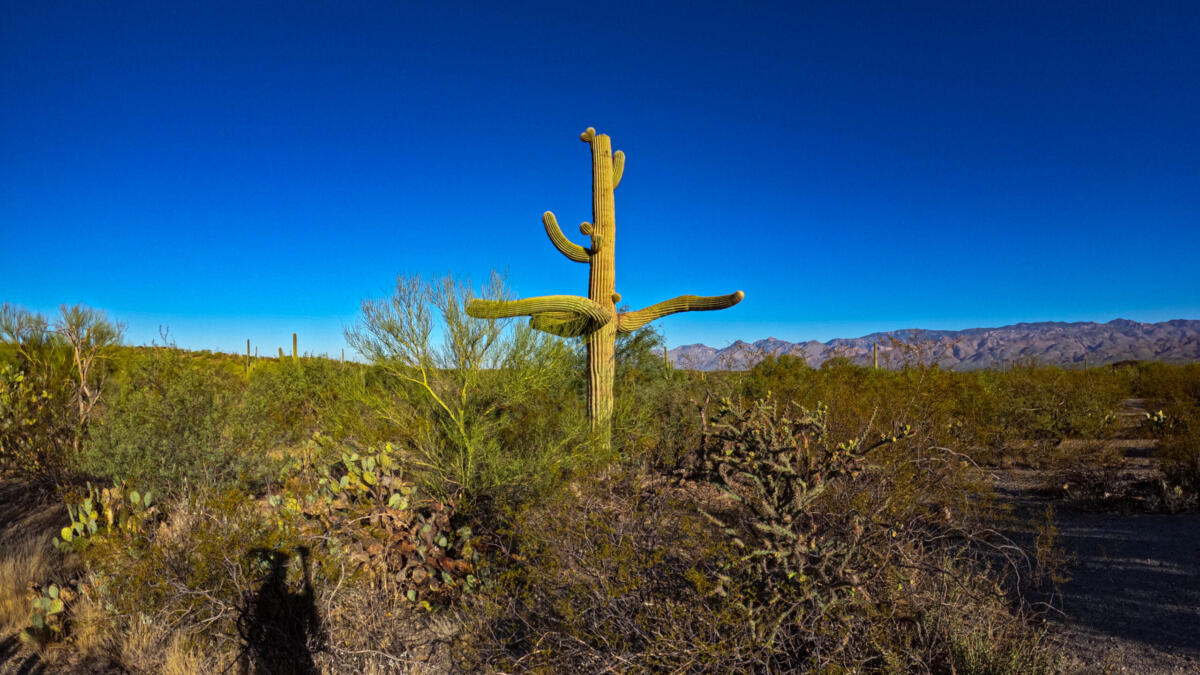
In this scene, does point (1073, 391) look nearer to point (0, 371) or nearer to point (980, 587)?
point (980, 587)

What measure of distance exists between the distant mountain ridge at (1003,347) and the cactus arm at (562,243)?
5.14m

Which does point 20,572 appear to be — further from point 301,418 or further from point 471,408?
point 301,418

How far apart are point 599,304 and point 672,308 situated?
960mm

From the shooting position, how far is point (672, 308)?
23.5ft

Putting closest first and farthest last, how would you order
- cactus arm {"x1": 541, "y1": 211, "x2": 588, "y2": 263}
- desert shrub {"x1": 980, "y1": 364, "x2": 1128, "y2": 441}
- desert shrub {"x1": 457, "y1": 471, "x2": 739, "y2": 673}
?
desert shrub {"x1": 457, "y1": 471, "x2": 739, "y2": 673} → cactus arm {"x1": 541, "y1": 211, "x2": 588, "y2": 263} → desert shrub {"x1": 980, "y1": 364, "x2": 1128, "y2": 441}

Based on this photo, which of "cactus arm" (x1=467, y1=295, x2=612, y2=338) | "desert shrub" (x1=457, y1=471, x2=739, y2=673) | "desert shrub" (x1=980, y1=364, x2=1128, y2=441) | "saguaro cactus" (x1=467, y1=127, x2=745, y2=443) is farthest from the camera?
"desert shrub" (x1=980, y1=364, x2=1128, y2=441)

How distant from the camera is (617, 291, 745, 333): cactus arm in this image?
6.80 meters

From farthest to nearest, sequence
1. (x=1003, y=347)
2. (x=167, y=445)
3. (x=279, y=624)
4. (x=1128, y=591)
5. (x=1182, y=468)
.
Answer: (x=1003, y=347), (x=1182, y=468), (x=167, y=445), (x=1128, y=591), (x=279, y=624)

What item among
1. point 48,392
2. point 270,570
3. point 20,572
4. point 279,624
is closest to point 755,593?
point 279,624

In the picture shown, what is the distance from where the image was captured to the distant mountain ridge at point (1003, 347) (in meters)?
11.1

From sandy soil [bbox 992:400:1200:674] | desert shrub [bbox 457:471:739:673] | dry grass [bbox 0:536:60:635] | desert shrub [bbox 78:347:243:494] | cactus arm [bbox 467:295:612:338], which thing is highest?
cactus arm [bbox 467:295:612:338]

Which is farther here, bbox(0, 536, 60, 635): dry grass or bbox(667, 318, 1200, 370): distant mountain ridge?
bbox(667, 318, 1200, 370): distant mountain ridge

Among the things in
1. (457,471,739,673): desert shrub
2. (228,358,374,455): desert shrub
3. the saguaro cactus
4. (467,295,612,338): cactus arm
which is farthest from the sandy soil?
(228,358,374,455): desert shrub

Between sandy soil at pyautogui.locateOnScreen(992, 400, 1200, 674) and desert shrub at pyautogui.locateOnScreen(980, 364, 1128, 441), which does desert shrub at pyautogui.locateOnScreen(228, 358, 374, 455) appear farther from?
desert shrub at pyautogui.locateOnScreen(980, 364, 1128, 441)
